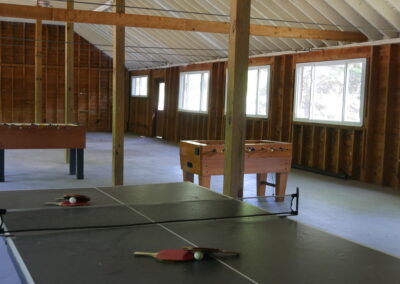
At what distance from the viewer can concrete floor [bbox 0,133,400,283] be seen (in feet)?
17.3

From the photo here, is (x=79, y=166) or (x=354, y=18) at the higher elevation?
(x=354, y=18)

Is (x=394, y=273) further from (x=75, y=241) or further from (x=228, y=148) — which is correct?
(x=228, y=148)

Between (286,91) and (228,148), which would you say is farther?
(286,91)

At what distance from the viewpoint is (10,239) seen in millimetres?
2242

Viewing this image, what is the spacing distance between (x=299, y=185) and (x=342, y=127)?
181cm

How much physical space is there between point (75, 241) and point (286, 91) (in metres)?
9.19

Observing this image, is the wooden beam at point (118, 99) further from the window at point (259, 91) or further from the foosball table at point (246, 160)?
the window at point (259, 91)

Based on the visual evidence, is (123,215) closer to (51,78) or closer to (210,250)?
(210,250)

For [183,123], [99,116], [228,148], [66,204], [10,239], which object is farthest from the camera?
[99,116]

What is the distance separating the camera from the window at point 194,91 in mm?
14547

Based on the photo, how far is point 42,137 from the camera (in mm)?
8109

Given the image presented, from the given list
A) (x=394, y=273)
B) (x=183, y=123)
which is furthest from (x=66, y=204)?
(x=183, y=123)

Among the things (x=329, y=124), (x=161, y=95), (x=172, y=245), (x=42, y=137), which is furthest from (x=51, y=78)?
(x=172, y=245)

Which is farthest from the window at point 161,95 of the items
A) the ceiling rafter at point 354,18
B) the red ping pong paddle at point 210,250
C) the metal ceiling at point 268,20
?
the red ping pong paddle at point 210,250
